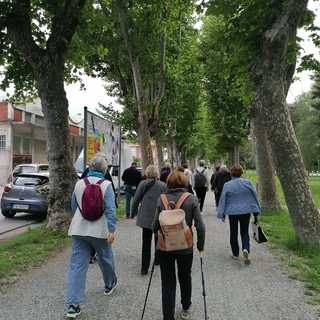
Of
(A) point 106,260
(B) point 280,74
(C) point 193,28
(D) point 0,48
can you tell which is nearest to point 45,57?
(D) point 0,48

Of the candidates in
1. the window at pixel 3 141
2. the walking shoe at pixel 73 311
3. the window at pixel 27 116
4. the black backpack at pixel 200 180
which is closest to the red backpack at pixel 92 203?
the walking shoe at pixel 73 311

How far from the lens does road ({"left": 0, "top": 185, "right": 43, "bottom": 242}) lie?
36.9 feet

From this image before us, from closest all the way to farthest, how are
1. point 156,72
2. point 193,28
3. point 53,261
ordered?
point 53,261, point 156,72, point 193,28

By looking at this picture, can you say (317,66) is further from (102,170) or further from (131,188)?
(102,170)

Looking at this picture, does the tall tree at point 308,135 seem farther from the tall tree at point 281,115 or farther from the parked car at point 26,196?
the tall tree at point 281,115

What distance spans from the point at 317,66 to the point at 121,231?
669 centimetres

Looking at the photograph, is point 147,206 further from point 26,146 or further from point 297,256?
point 26,146

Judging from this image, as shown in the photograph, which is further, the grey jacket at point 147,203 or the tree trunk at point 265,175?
the tree trunk at point 265,175

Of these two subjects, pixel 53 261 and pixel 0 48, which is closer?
pixel 53 261

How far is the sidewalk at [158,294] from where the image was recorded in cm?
456

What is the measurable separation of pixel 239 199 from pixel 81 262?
352 cm

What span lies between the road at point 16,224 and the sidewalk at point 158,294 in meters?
4.42

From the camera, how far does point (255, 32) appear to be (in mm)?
8227

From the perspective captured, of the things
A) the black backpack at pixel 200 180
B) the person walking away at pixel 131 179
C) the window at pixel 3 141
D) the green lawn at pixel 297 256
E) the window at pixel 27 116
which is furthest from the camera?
the window at pixel 27 116
